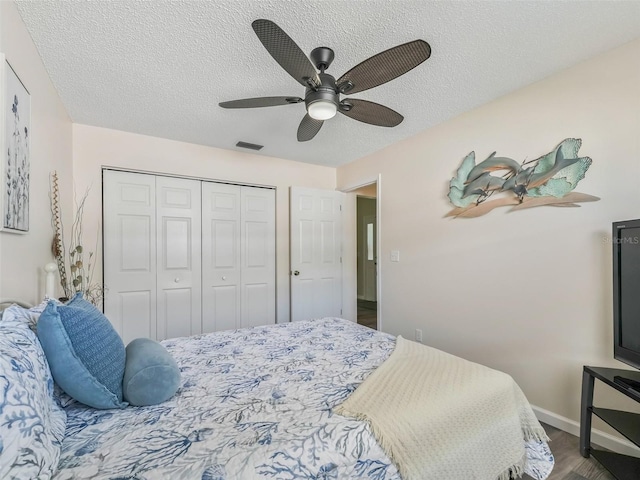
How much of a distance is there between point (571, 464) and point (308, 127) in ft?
8.39

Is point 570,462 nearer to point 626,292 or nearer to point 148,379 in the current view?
point 626,292

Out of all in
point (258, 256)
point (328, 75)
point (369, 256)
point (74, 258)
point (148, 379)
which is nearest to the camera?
point (148, 379)

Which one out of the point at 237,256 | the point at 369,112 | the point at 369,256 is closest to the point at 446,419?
the point at 369,112

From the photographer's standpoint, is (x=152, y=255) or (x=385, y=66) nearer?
(x=385, y=66)

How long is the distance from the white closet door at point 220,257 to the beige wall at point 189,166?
0.82 feet

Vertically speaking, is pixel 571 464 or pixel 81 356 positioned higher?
pixel 81 356

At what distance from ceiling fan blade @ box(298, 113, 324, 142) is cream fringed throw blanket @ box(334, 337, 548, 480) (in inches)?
60.1

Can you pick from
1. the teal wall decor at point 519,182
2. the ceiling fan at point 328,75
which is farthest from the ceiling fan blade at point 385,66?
the teal wall decor at point 519,182

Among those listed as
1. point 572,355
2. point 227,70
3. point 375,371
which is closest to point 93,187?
point 227,70

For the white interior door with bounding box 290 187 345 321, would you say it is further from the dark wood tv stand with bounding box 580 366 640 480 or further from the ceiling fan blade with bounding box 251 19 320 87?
the dark wood tv stand with bounding box 580 366 640 480

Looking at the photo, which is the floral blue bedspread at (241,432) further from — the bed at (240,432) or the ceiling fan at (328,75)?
the ceiling fan at (328,75)

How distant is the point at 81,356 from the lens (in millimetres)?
1050

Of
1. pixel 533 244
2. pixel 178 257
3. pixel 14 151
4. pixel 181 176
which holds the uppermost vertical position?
pixel 181 176

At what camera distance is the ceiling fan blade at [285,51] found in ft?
3.88
